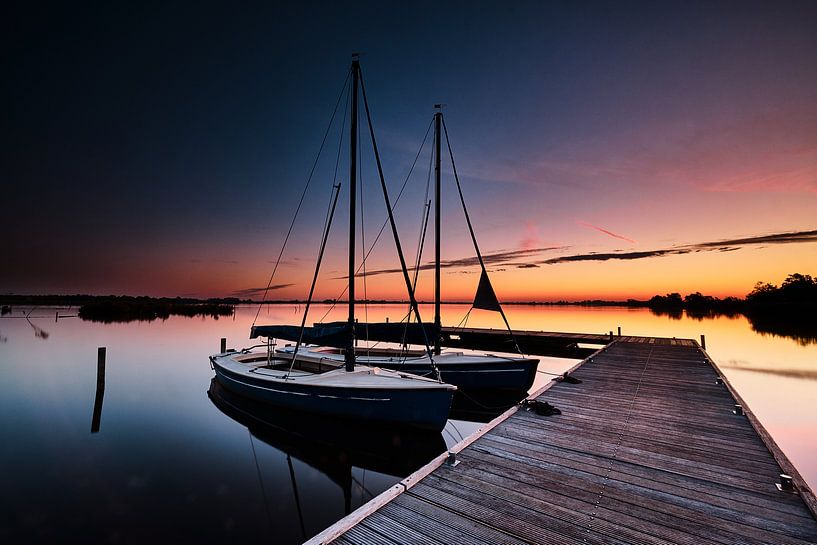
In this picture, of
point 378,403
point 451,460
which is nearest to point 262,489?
point 378,403

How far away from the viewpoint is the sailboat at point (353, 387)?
852cm

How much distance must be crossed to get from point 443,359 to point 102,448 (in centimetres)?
1050

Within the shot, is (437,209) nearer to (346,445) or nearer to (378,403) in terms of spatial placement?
(378,403)

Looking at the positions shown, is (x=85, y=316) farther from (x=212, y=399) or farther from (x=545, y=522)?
(x=545, y=522)

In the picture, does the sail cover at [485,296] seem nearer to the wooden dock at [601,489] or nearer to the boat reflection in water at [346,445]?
the boat reflection in water at [346,445]

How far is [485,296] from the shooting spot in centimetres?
1316

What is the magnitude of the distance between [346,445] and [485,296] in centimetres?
697

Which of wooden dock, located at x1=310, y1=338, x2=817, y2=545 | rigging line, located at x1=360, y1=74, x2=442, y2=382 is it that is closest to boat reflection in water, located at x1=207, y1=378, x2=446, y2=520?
rigging line, located at x1=360, y1=74, x2=442, y2=382

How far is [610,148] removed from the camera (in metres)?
20.2

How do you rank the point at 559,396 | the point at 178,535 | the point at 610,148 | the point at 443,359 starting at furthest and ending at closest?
the point at 610,148 < the point at 443,359 < the point at 559,396 < the point at 178,535

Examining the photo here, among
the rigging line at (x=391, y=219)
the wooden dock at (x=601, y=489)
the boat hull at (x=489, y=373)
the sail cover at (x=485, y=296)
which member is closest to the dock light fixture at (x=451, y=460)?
the wooden dock at (x=601, y=489)

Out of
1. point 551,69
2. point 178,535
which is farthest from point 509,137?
point 178,535

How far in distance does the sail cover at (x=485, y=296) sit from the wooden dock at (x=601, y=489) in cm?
587

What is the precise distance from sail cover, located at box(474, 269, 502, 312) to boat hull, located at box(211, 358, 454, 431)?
529cm
